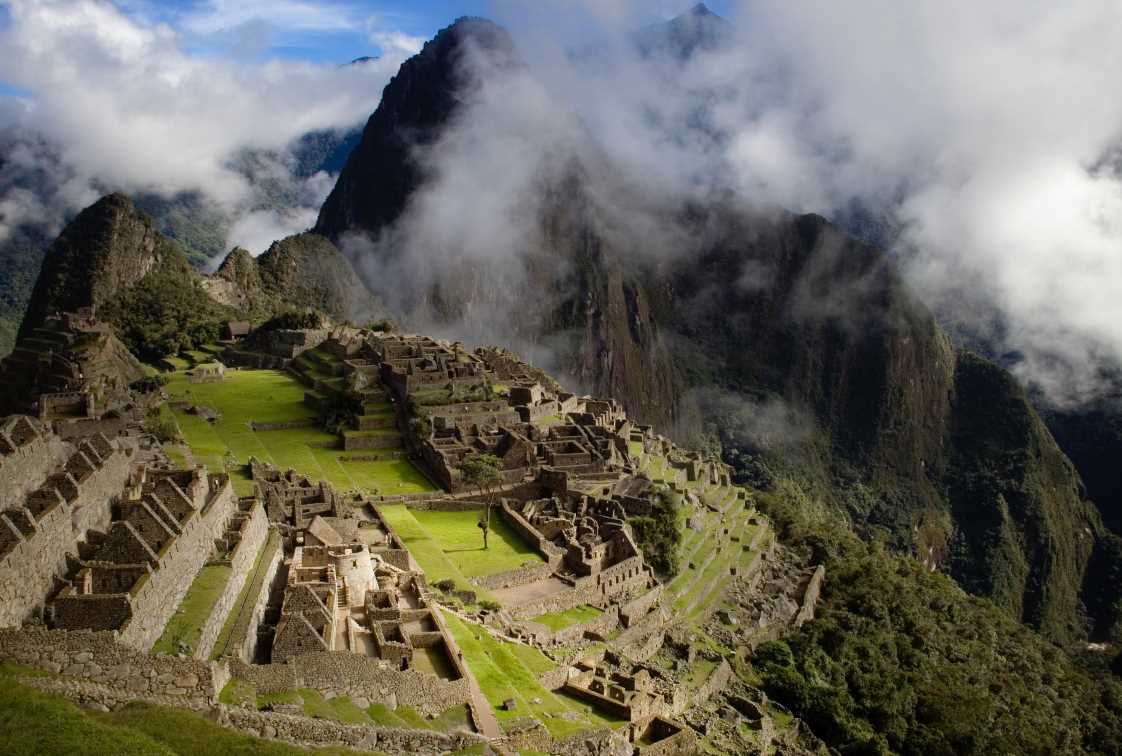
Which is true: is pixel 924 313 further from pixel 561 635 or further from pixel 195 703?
pixel 195 703

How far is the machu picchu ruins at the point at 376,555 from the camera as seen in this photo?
18250 millimetres

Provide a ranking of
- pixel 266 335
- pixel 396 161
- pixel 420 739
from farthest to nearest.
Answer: pixel 396 161, pixel 266 335, pixel 420 739

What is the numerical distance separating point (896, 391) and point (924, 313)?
20793 millimetres

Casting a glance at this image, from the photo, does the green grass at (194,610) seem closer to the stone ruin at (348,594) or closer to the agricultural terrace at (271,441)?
the stone ruin at (348,594)

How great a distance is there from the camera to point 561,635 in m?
30.5

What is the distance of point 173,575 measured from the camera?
20391 millimetres

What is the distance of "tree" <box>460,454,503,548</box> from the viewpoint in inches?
1614

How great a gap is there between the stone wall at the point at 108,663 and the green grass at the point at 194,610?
1029mm

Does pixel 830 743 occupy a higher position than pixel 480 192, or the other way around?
pixel 480 192

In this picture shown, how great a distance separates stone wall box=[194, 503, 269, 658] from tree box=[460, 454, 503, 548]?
541 inches

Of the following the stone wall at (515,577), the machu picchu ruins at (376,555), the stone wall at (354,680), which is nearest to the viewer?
the machu picchu ruins at (376,555)

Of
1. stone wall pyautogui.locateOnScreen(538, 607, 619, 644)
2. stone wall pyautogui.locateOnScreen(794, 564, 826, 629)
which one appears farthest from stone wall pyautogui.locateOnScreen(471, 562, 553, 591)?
stone wall pyautogui.locateOnScreen(794, 564, 826, 629)

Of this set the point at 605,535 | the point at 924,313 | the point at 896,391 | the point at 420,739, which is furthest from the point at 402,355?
the point at 924,313

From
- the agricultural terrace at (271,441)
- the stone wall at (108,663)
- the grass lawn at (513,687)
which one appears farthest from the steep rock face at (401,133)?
the stone wall at (108,663)
